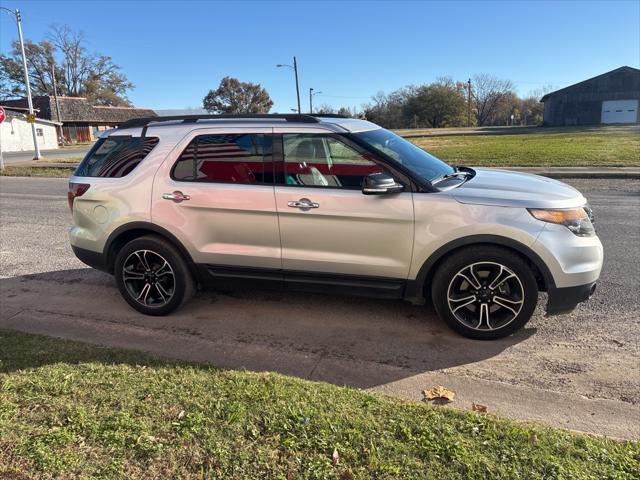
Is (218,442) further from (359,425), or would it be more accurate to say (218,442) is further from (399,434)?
(399,434)

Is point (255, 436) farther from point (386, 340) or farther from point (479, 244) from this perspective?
point (479, 244)

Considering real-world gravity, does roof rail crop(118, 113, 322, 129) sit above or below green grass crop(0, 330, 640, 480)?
above

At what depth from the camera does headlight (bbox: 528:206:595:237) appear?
3.70 m

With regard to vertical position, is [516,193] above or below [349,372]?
above

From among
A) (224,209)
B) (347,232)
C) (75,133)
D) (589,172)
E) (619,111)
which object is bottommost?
(589,172)

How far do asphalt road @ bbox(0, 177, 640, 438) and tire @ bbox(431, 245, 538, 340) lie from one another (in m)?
0.17

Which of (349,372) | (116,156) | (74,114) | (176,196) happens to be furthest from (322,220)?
(74,114)

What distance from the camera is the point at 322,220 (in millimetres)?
4059

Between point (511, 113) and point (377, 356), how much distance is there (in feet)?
339

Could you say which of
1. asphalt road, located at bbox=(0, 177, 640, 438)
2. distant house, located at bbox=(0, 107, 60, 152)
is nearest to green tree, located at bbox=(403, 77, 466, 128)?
distant house, located at bbox=(0, 107, 60, 152)

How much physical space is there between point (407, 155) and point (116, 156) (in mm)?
2739

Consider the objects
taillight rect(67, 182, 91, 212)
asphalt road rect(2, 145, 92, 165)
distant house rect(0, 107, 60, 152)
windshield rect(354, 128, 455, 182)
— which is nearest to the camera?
windshield rect(354, 128, 455, 182)

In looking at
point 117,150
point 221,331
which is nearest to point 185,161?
point 117,150

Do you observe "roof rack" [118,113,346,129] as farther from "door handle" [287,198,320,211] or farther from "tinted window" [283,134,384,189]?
"door handle" [287,198,320,211]
